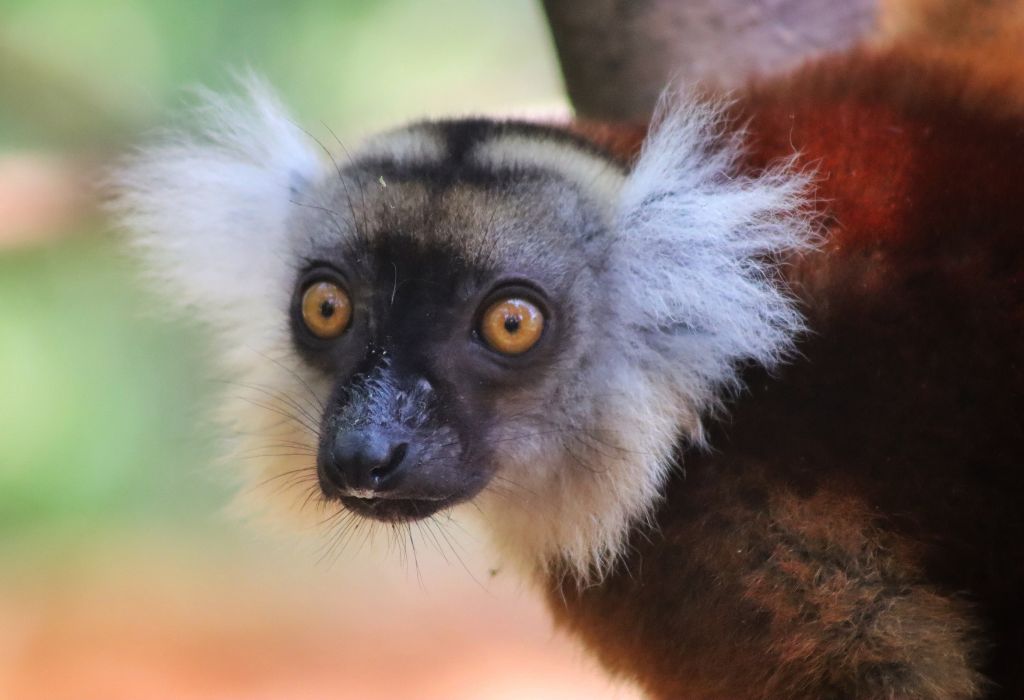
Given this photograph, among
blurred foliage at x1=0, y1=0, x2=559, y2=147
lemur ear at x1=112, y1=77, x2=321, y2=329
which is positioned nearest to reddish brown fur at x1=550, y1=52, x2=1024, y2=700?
lemur ear at x1=112, y1=77, x2=321, y2=329

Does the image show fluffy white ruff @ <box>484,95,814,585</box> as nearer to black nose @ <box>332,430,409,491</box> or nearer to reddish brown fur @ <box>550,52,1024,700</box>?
Result: reddish brown fur @ <box>550,52,1024,700</box>

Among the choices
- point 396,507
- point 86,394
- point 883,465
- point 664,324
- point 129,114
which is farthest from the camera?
point 86,394

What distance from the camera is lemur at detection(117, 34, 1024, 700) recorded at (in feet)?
6.39

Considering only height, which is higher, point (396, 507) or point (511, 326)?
point (511, 326)

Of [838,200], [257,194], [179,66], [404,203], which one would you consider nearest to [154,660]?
[179,66]

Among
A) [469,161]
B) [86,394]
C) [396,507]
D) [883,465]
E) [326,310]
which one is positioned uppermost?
[469,161]

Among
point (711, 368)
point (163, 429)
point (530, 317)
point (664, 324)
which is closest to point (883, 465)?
point (711, 368)

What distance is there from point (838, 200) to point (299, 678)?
4.34 meters

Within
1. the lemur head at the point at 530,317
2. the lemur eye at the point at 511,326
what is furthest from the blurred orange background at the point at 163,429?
the lemur eye at the point at 511,326

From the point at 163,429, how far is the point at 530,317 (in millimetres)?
3736

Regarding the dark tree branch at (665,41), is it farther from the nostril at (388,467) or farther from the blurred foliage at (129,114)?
the nostril at (388,467)

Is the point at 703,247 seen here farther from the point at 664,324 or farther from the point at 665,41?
the point at 665,41

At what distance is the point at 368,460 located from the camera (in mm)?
1963

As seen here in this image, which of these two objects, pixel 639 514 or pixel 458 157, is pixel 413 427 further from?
pixel 458 157
